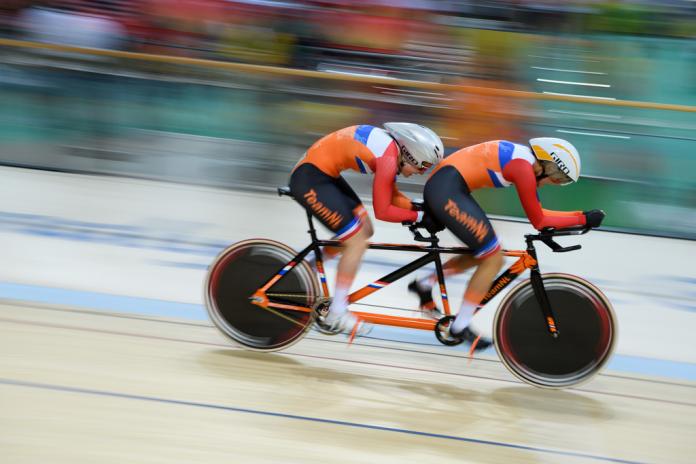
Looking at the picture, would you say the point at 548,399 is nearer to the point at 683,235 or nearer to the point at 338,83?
the point at 683,235

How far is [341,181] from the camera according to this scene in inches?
146

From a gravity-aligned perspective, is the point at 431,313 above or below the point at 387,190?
below

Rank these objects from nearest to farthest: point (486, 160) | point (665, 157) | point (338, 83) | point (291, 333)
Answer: point (486, 160)
point (291, 333)
point (665, 157)
point (338, 83)

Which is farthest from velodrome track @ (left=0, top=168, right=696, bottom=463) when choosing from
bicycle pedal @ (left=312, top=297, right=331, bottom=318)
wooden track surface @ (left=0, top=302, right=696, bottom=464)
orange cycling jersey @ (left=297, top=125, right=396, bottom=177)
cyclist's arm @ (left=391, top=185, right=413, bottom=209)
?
orange cycling jersey @ (left=297, top=125, right=396, bottom=177)

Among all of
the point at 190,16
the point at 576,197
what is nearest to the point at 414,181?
the point at 576,197

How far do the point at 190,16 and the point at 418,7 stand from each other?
217 cm

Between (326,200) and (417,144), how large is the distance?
48cm

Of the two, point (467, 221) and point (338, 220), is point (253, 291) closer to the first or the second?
point (338, 220)

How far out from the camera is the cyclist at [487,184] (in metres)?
3.43

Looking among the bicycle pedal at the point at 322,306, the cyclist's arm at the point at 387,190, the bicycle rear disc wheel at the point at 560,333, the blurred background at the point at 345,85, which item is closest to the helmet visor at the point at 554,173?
the bicycle rear disc wheel at the point at 560,333

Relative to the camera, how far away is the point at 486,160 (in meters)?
3.53

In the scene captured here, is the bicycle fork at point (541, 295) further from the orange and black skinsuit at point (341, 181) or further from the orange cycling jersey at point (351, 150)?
the orange cycling jersey at point (351, 150)

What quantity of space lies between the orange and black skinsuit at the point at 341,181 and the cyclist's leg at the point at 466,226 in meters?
0.14

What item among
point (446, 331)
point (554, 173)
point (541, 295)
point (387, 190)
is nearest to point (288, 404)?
point (446, 331)
